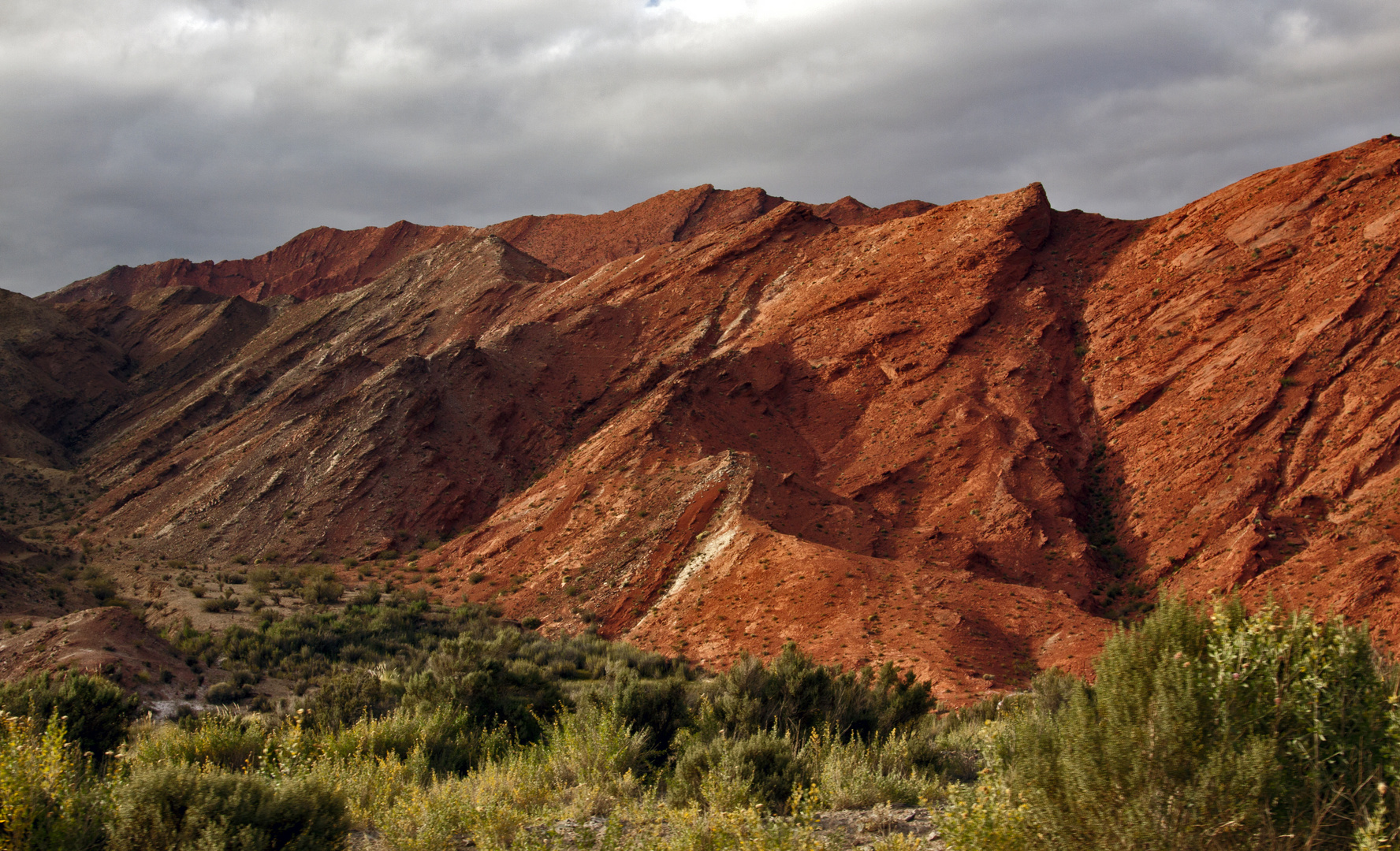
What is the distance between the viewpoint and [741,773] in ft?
26.0

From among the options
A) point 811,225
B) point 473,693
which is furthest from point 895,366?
point 473,693

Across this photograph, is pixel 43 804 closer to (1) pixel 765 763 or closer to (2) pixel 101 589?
(1) pixel 765 763

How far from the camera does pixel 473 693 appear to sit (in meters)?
12.7

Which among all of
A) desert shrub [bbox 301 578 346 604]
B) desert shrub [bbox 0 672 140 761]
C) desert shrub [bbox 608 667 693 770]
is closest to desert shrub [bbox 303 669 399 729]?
desert shrub [bbox 0 672 140 761]

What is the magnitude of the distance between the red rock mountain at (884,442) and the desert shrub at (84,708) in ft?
45.8

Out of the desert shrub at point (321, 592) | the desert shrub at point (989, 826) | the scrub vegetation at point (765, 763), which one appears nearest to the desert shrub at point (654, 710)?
the scrub vegetation at point (765, 763)

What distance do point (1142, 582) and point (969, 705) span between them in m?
10.2

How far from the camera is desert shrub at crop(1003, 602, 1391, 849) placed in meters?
4.72

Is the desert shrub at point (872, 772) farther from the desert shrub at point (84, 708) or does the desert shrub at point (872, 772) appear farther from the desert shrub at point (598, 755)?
the desert shrub at point (84, 708)

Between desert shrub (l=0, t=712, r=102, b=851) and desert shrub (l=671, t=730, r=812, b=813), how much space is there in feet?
14.6

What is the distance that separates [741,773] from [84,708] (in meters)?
8.55

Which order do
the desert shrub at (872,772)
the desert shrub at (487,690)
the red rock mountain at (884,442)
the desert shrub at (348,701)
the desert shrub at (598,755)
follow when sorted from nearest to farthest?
the desert shrub at (872,772), the desert shrub at (598,755), the desert shrub at (487,690), the desert shrub at (348,701), the red rock mountain at (884,442)

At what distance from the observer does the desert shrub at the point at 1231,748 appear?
4719 millimetres

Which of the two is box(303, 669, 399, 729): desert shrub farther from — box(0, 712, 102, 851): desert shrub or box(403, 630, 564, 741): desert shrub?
box(0, 712, 102, 851): desert shrub
